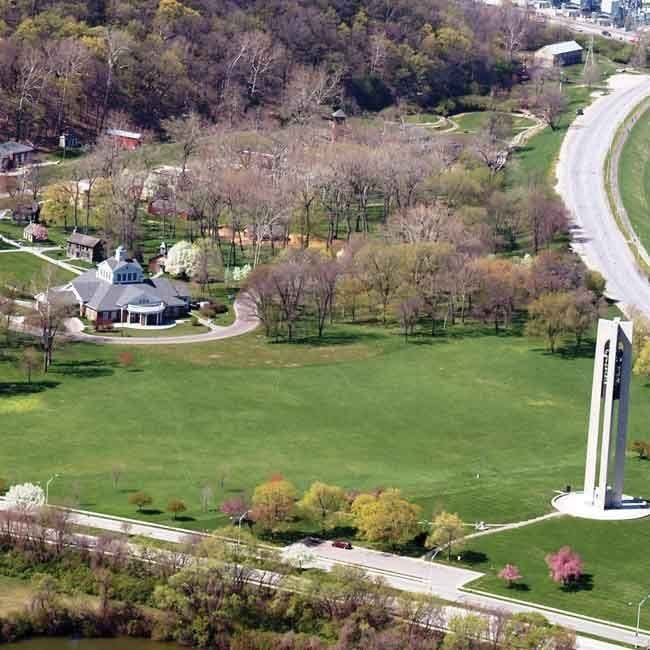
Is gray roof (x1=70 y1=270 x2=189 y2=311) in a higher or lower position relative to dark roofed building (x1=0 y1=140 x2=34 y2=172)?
lower

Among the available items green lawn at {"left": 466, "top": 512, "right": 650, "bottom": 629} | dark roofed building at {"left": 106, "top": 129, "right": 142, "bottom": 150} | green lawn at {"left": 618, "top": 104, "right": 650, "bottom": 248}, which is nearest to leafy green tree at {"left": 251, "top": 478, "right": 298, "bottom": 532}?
green lawn at {"left": 466, "top": 512, "right": 650, "bottom": 629}

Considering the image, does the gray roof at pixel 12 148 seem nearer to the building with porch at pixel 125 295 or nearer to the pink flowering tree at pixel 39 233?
the pink flowering tree at pixel 39 233

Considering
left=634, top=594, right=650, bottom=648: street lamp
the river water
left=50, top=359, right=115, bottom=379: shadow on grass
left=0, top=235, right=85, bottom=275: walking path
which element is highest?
left=634, top=594, right=650, bottom=648: street lamp

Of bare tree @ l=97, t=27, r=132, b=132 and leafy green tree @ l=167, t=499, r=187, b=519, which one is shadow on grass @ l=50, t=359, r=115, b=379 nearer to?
leafy green tree @ l=167, t=499, r=187, b=519

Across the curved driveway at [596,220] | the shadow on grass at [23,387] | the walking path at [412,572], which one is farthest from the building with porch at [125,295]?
the walking path at [412,572]

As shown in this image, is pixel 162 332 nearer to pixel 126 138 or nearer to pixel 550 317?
pixel 550 317


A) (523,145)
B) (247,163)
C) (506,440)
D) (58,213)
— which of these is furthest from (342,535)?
(523,145)
